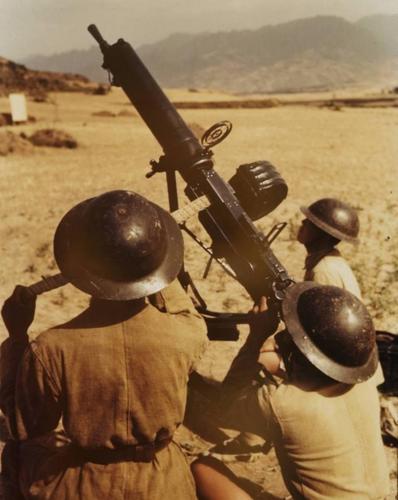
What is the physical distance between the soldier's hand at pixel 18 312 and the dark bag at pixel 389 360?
2969 millimetres

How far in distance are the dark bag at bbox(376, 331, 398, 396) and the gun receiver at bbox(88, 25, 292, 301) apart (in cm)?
137

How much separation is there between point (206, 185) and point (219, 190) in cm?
11

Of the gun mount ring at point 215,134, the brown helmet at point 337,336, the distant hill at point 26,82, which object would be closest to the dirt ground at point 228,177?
the brown helmet at point 337,336

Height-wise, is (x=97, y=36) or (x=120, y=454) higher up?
(x=97, y=36)

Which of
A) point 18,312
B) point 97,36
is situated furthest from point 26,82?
point 18,312

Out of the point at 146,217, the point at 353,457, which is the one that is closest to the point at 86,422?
the point at 146,217

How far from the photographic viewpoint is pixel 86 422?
2414mm

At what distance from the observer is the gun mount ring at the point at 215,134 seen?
419cm

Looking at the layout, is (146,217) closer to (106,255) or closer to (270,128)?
(106,255)

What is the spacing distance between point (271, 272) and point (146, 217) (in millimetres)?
1440

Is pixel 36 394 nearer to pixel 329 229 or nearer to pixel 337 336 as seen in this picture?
pixel 337 336

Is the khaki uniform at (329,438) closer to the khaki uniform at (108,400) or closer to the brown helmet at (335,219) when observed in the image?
the khaki uniform at (108,400)

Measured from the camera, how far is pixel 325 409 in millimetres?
2555

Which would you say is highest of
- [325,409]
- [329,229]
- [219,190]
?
[219,190]
